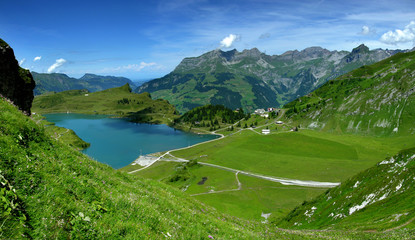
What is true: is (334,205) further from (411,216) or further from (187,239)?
(187,239)

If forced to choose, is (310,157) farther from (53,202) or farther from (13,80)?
(53,202)

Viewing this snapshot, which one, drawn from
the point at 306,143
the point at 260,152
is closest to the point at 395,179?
the point at 260,152

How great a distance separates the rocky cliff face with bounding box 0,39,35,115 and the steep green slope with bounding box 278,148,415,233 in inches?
2199

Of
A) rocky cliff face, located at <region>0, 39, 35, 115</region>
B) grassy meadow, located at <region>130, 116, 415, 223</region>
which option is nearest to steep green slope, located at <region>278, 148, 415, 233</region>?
grassy meadow, located at <region>130, 116, 415, 223</region>

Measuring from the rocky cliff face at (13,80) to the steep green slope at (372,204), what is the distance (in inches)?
2199

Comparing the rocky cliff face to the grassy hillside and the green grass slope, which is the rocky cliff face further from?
the green grass slope

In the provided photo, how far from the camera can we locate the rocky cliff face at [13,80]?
101 ft

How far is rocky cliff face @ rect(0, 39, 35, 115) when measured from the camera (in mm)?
30641

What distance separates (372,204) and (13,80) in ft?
228

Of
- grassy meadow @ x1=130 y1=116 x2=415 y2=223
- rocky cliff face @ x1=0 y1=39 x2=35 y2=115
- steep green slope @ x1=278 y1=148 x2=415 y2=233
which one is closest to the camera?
rocky cliff face @ x1=0 y1=39 x2=35 y2=115

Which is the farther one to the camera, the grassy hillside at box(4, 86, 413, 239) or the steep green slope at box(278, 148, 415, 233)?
the steep green slope at box(278, 148, 415, 233)

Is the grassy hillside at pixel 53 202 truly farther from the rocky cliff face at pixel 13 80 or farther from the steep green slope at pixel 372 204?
the steep green slope at pixel 372 204

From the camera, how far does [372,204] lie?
45.1m

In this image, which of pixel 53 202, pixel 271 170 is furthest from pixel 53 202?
pixel 271 170
